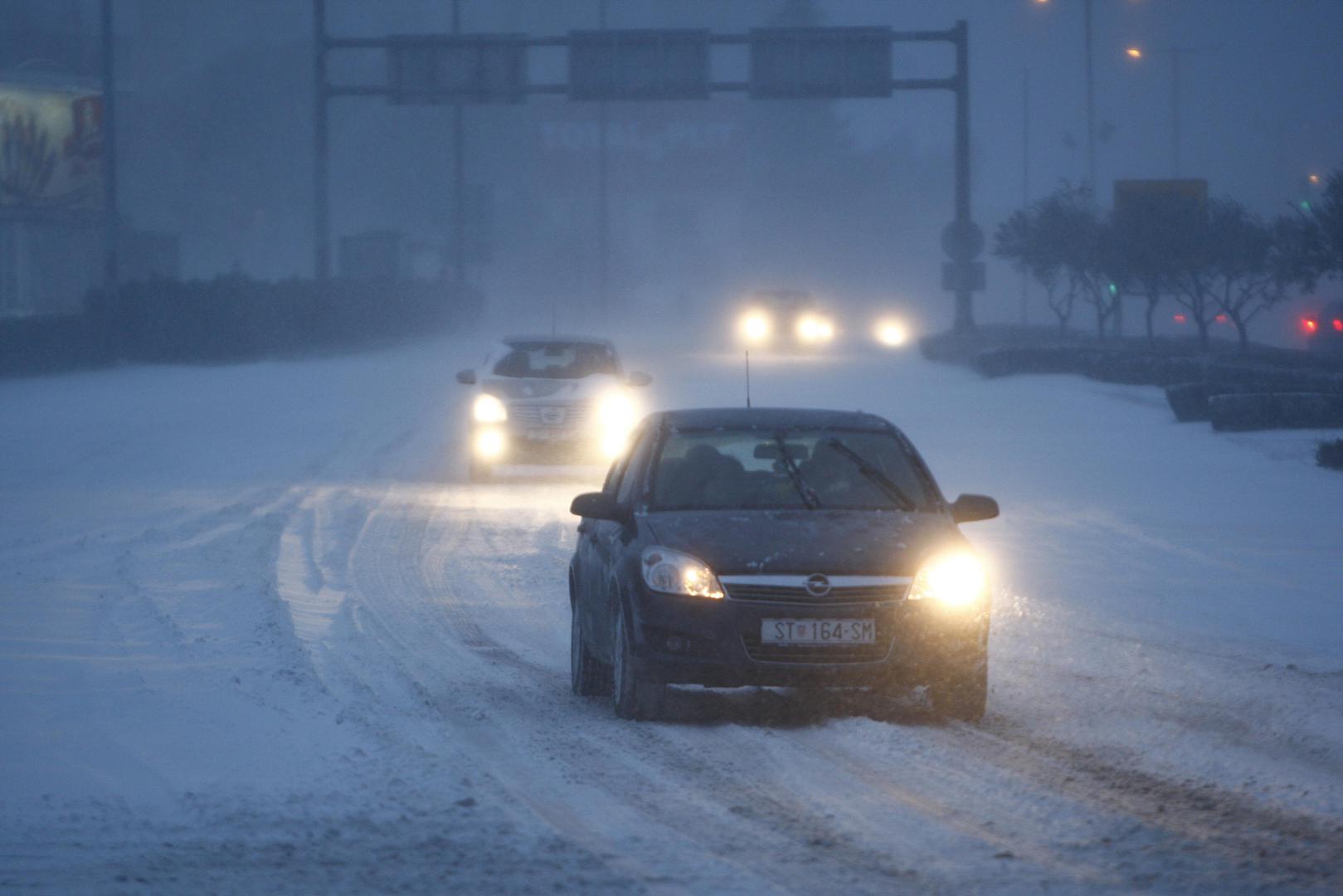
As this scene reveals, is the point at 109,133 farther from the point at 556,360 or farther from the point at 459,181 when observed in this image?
the point at 459,181

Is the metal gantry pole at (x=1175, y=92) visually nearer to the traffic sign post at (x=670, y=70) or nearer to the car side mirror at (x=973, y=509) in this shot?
the traffic sign post at (x=670, y=70)

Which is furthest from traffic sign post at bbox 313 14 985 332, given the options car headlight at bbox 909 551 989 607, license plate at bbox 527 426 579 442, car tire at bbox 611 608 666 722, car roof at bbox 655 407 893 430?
car tire at bbox 611 608 666 722

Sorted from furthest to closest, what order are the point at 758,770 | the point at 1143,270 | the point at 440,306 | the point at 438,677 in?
the point at 440,306 < the point at 1143,270 < the point at 438,677 < the point at 758,770

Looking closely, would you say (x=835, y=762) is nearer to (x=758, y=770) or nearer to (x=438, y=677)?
(x=758, y=770)

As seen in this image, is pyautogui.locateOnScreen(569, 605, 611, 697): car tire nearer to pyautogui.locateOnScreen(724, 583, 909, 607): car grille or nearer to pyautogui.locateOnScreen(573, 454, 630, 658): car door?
pyautogui.locateOnScreen(573, 454, 630, 658): car door

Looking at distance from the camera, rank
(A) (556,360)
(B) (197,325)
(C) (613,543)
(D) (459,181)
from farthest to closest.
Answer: (D) (459,181), (B) (197,325), (A) (556,360), (C) (613,543)

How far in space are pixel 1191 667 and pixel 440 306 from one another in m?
59.4

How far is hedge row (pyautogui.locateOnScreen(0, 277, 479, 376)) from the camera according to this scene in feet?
132

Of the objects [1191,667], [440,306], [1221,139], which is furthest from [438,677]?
[1221,139]

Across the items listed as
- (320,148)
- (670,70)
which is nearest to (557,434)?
(670,70)

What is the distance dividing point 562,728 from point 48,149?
53.4 m

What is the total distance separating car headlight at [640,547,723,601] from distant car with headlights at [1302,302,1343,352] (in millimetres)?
47950

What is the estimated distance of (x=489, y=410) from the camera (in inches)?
807

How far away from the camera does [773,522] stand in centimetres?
820
